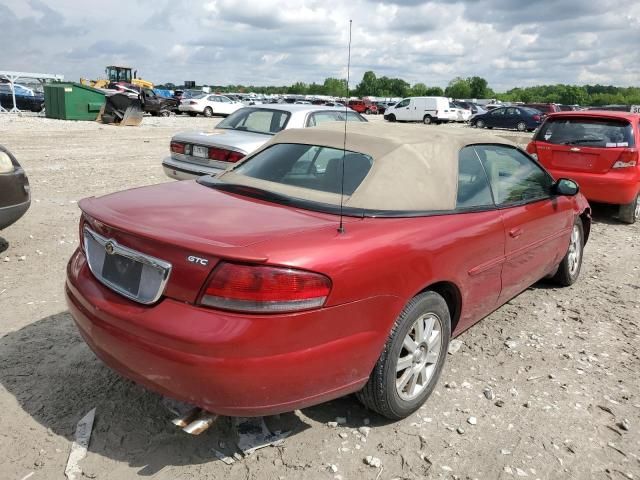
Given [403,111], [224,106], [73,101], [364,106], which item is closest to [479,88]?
[364,106]

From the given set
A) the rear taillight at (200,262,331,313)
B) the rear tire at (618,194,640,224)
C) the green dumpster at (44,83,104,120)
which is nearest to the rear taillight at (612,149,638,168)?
the rear tire at (618,194,640,224)

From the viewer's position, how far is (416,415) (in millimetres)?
3025

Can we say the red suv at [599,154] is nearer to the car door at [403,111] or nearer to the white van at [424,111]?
the white van at [424,111]

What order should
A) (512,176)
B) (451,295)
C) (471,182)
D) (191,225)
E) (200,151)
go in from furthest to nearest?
(200,151) → (512,176) → (471,182) → (451,295) → (191,225)

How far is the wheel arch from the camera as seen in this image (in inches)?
118

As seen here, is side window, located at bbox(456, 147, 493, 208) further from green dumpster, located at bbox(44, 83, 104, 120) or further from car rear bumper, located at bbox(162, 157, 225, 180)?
green dumpster, located at bbox(44, 83, 104, 120)

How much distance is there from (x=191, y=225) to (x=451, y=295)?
5.22 ft

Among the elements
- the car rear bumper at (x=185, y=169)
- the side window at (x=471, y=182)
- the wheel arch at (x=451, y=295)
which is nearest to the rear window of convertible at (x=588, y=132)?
the car rear bumper at (x=185, y=169)

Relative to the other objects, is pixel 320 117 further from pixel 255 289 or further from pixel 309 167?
pixel 255 289

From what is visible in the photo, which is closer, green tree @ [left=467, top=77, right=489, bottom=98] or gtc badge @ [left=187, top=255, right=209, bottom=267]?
gtc badge @ [left=187, top=255, right=209, bottom=267]

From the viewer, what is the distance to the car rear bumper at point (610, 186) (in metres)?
7.38

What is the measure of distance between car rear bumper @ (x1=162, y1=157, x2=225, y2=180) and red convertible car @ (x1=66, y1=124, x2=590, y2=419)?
3.77 metres

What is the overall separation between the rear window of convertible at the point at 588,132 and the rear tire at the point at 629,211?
91 cm

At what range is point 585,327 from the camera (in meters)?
4.25
